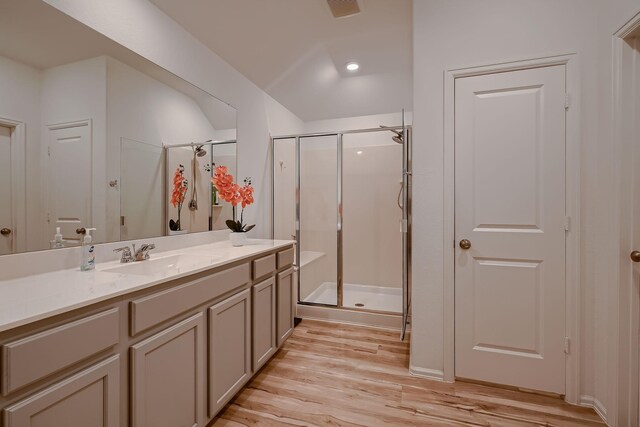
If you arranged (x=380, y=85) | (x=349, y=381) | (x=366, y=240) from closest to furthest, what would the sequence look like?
(x=349, y=381), (x=380, y=85), (x=366, y=240)

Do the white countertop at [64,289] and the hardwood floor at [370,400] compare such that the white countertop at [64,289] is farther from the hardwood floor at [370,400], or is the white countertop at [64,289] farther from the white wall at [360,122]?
the white wall at [360,122]

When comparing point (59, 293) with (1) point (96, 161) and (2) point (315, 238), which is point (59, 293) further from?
(2) point (315, 238)

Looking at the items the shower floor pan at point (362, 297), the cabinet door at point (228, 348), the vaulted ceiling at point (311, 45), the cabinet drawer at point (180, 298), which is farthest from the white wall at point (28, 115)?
the shower floor pan at point (362, 297)

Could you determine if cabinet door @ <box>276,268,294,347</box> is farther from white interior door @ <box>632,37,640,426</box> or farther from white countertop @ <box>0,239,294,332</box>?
white interior door @ <box>632,37,640,426</box>

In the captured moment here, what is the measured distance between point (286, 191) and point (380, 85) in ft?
5.33

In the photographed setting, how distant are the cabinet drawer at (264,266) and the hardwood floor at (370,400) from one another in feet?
2.41

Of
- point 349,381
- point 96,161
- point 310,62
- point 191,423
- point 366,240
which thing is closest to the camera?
point 191,423

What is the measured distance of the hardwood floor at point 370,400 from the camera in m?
1.66

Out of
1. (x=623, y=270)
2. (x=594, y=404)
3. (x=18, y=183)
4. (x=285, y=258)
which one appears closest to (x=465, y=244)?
(x=623, y=270)

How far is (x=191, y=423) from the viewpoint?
1.40 meters

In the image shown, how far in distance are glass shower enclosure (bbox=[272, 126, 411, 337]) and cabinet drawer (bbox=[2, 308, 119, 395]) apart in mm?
2304

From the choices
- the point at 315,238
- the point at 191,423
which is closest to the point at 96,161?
the point at 191,423

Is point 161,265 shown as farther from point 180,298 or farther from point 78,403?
point 78,403

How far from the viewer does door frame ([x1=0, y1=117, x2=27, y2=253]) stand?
4.16 ft
